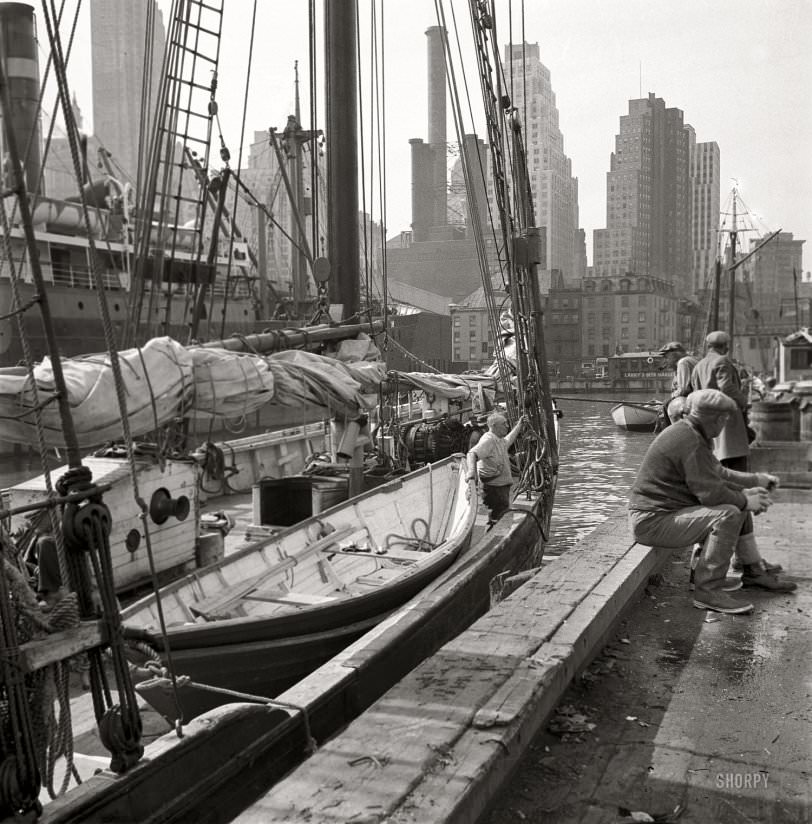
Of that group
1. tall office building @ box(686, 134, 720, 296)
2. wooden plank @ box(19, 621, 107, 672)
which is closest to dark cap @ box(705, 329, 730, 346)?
wooden plank @ box(19, 621, 107, 672)

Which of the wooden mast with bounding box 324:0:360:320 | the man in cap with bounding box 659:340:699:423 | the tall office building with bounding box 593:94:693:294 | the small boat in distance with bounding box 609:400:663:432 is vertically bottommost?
the small boat in distance with bounding box 609:400:663:432

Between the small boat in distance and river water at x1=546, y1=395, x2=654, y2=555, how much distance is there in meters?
0.31

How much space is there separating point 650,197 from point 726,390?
154 meters

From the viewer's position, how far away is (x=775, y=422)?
19234 mm

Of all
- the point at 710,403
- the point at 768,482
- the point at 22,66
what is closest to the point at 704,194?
the point at 22,66

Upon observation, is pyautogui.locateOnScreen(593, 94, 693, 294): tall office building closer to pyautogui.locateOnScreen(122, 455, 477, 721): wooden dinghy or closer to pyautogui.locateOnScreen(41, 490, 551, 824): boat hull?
pyautogui.locateOnScreen(122, 455, 477, 721): wooden dinghy

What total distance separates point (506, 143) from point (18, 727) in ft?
29.0

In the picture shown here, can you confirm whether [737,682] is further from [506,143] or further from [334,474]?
[334,474]

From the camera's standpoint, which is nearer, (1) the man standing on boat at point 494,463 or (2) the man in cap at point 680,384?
(2) the man in cap at point 680,384

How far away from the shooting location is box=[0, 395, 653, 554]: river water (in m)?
17.3

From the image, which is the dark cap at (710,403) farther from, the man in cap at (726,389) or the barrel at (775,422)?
the barrel at (775,422)

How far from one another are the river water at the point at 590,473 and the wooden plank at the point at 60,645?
634cm

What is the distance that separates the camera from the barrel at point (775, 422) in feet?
61.2

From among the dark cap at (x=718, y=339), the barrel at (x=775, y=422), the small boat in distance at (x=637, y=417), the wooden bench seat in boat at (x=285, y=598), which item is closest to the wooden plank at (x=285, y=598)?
the wooden bench seat in boat at (x=285, y=598)
